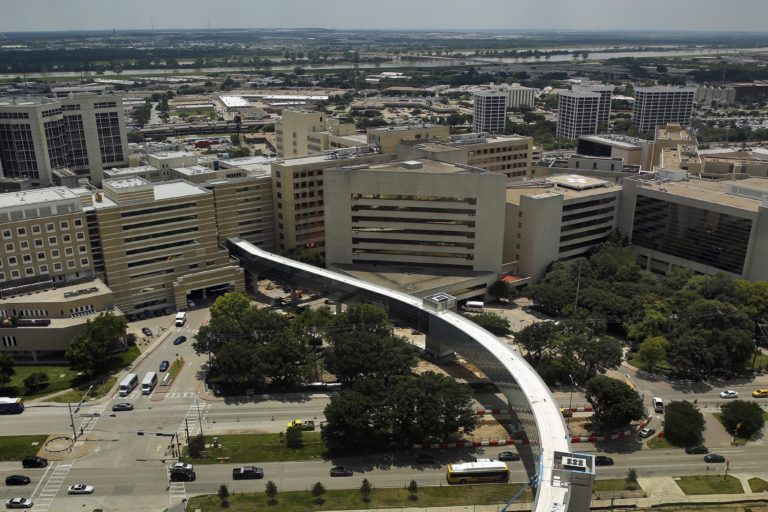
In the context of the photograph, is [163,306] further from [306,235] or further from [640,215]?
[640,215]

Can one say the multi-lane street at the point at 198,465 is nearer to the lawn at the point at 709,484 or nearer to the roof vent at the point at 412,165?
the lawn at the point at 709,484

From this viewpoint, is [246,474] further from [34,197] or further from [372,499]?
[34,197]

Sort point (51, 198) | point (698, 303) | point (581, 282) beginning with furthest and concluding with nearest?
point (581, 282) < point (51, 198) < point (698, 303)

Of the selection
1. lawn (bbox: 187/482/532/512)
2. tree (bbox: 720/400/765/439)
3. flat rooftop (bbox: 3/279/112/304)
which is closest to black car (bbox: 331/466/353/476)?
lawn (bbox: 187/482/532/512)

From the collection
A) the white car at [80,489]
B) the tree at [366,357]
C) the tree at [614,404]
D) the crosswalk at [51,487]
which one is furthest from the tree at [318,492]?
the tree at [614,404]

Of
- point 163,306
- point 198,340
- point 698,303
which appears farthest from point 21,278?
point 698,303

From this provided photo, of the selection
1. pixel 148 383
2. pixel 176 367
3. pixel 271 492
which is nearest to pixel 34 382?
pixel 148 383
